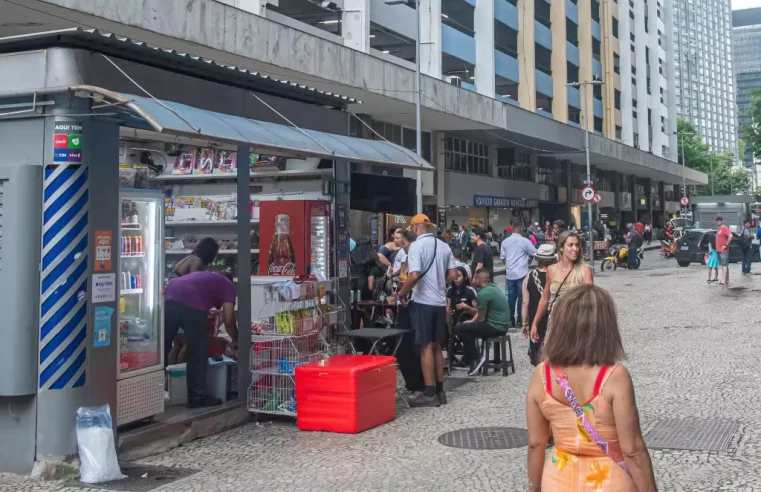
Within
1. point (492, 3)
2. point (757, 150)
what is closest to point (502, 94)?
point (492, 3)

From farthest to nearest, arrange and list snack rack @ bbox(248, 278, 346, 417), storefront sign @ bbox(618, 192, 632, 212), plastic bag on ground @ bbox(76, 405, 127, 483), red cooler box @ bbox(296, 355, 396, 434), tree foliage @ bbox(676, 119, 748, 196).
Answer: tree foliage @ bbox(676, 119, 748, 196), storefront sign @ bbox(618, 192, 632, 212), snack rack @ bbox(248, 278, 346, 417), red cooler box @ bbox(296, 355, 396, 434), plastic bag on ground @ bbox(76, 405, 127, 483)

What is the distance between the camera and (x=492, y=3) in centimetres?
3706

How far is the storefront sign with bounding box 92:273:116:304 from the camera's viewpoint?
6.41 metres

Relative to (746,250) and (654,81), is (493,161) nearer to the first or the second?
(746,250)

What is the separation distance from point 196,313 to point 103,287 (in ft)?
5.37

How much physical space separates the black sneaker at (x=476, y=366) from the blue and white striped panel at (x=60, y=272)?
527 centimetres

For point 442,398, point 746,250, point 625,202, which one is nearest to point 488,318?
point 442,398

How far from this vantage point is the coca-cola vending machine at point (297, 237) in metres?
10.5

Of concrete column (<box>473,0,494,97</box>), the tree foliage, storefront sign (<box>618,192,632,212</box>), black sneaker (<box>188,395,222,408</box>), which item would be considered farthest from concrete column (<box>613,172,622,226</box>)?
black sneaker (<box>188,395,222,408</box>)

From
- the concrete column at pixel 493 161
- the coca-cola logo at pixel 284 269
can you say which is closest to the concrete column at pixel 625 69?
the concrete column at pixel 493 161

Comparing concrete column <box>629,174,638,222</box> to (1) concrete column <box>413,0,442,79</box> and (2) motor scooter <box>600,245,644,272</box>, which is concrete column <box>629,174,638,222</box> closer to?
(2) motor scooter <box>600,245,644,272</box>

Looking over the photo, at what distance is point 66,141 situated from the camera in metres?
6.25

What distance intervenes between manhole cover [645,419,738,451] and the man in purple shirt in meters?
4.08

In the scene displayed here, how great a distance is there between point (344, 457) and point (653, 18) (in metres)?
66.7
